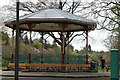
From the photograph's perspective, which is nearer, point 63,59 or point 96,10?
point 63,59

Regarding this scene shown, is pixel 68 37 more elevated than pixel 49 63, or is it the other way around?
pixel 68 37

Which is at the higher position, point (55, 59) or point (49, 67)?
point (55, 59)

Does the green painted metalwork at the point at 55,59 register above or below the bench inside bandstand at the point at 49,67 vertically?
above

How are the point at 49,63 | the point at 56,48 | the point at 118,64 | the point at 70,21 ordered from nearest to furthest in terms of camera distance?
the point at 118,64, the point at 70,21, the point at 49,63, the point at 56,48

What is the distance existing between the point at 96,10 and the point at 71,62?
882 centimetres

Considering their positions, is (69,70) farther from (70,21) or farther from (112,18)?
(112,18)

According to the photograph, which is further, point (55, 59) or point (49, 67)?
point (55, 59)

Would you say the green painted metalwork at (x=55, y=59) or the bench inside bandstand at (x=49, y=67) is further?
the green painted metalwork at (x=55, y=59)

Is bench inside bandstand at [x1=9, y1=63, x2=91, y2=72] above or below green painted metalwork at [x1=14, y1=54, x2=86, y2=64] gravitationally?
below

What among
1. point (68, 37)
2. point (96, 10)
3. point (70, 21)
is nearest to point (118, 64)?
point (70, 21)

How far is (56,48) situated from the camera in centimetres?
5525

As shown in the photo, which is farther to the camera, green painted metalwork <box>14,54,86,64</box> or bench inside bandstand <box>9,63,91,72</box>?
green painted metalwork <box>14,54,86,64</box>

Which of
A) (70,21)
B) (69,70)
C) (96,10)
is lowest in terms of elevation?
Answer: (69,70)

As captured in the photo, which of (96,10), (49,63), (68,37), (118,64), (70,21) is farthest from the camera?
(68,37)
